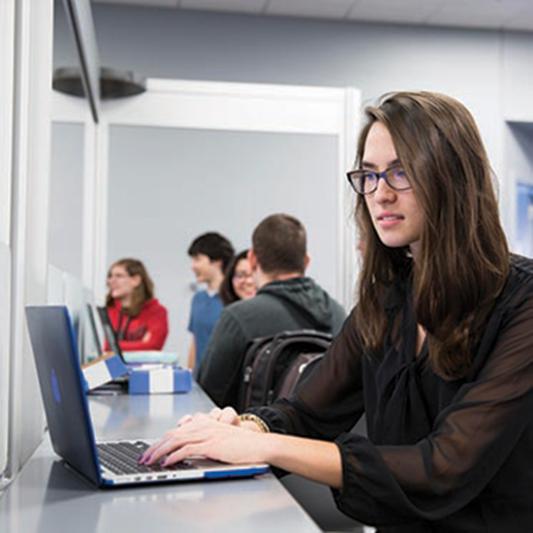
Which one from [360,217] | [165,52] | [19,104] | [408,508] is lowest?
[408,508]

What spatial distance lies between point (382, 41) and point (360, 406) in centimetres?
404

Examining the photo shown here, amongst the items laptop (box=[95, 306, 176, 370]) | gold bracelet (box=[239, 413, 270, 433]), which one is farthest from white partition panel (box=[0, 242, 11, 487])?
laptop (box=[95, 306, 176, 370])

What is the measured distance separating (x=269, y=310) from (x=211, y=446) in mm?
1415

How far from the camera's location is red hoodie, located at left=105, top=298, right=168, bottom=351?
3.96 metres

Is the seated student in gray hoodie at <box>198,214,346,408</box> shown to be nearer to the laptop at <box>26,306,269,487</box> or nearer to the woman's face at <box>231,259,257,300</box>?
the woman's face at <box>231,259,257,300</box>

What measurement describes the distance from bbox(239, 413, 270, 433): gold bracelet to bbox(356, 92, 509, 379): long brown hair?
28cm

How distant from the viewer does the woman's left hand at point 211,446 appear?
96cm

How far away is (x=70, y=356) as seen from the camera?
2.84 ft

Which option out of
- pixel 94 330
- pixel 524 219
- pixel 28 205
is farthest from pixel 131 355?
pixel 524 219

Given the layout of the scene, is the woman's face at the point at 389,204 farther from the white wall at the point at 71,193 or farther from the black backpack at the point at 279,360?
the white wall at the point at 71,193

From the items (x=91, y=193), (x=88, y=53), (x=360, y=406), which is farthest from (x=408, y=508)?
(x=91, y=193)

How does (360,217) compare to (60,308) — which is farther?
(360,217)

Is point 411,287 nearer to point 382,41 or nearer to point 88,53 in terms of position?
point 88,53

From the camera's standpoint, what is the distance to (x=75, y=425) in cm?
92
